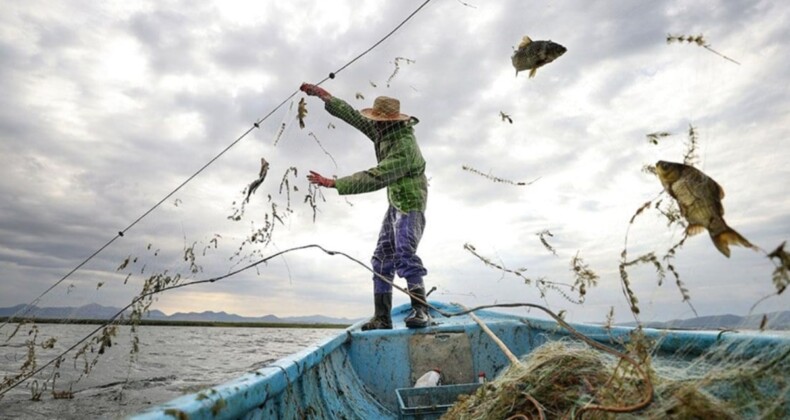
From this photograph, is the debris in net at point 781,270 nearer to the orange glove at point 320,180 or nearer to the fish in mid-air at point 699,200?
the fish in mid-air at point 699,200

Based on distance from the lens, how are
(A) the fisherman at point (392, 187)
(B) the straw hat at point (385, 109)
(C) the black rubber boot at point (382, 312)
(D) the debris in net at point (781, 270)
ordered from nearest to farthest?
(D) the debris in net at point (781, 270), (A) the fisherman at point (392, 187), (C) the black rubber boot at point (382, 312), (B) the straw hat at point (385, 109)

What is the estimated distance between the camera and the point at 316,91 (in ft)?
18.1

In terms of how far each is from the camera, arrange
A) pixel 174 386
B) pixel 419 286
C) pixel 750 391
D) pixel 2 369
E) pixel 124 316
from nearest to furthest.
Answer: pixel 750 391 < pixel 124 316 < pixel 419 286 < pixel 174 386 < pixel 2 369

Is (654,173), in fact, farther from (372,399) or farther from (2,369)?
(2,369)

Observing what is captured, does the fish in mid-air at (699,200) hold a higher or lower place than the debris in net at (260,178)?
lower

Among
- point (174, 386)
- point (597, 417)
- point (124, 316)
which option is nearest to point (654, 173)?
point (597, 417)

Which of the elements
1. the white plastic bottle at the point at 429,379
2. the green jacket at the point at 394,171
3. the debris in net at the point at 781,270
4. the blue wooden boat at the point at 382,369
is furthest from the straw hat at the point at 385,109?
the debris in net at the point at 781,270

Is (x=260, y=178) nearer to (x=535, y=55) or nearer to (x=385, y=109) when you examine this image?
(x=385, y=109)

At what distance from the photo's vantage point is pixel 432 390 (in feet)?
9.78

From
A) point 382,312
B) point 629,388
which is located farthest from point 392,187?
point 629,388

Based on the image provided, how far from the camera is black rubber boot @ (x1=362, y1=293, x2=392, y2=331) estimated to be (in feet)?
16.5

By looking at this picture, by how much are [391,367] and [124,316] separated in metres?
2.62

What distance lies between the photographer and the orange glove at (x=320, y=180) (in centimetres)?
444

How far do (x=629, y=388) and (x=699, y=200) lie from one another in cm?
80
